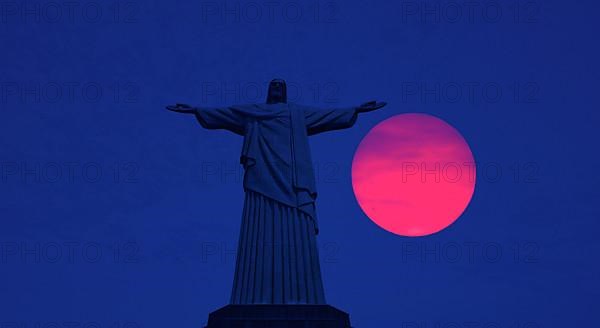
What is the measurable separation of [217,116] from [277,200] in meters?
2.57

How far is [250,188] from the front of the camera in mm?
21812

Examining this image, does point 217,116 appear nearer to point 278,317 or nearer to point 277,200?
point 277,200

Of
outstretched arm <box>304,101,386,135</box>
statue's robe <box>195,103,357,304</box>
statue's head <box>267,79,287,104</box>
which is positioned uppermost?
statue's head <box>267,79,287,104</box>

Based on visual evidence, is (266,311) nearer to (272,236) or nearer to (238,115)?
(272,236)

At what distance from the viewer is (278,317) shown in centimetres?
1988

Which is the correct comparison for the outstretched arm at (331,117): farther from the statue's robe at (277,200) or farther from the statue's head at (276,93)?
the statue's head at (276,93)

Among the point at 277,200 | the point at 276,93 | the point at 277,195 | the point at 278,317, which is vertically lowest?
the point at 278,317

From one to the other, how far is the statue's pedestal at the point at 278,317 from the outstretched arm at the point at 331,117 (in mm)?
4642

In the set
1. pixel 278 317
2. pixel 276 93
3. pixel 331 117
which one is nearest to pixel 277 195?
pixel 331 117

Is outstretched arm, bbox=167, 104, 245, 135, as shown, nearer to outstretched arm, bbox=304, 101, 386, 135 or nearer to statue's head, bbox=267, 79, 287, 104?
statue's head, bbox=267, 79, 287, 104

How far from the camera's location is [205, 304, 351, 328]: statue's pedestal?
19688mm

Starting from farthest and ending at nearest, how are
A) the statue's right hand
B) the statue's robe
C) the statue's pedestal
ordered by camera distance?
the statue's right hand → the statue's robe → the statue's pedestal

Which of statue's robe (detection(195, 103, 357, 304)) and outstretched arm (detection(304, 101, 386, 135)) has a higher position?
outstretched arm (detection(304, 101, 386, 135))

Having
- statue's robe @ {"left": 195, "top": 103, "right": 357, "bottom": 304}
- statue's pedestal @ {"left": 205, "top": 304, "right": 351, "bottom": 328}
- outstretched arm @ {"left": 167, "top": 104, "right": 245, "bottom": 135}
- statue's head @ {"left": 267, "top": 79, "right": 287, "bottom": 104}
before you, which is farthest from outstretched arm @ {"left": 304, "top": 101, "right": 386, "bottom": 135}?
statue's pedestal @ {"left": 205, "top": 304, "right": 351, "bottom": 328}
